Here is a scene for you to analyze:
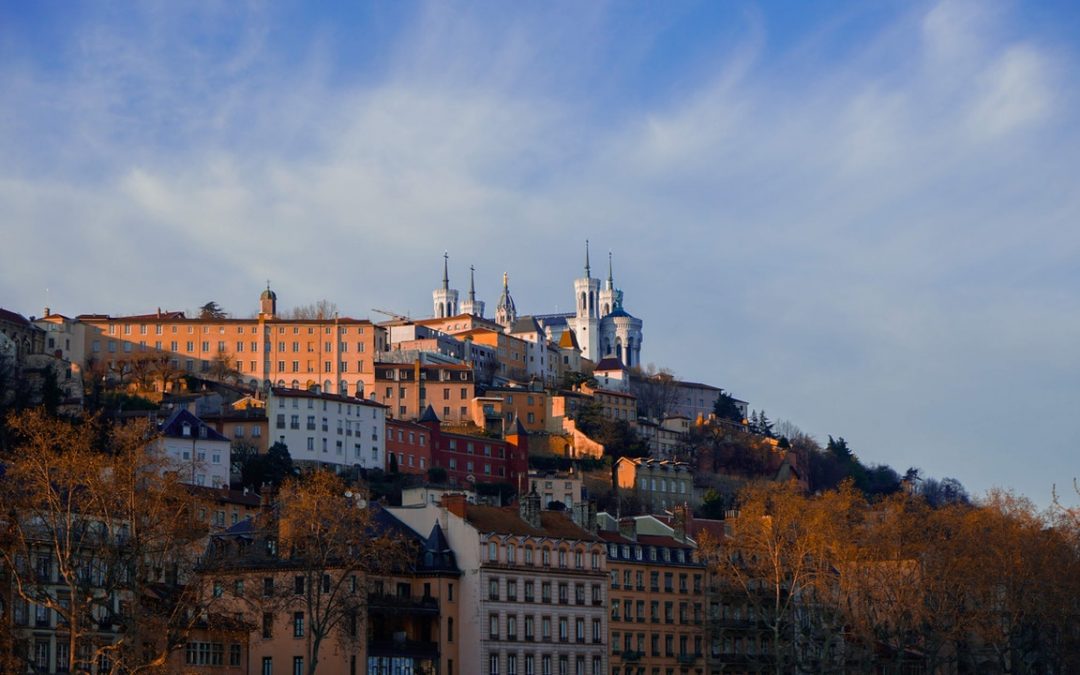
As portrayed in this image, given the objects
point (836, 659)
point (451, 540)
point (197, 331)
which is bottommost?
point (836, 659)

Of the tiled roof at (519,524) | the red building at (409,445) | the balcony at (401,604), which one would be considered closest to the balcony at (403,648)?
the balcony at (401,604)

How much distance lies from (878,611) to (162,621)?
46303 mm

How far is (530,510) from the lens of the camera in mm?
101125

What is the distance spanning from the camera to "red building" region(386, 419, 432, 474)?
541ft

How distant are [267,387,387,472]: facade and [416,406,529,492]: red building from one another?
20.9ft

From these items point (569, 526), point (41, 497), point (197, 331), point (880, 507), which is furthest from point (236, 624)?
point (197, 331)

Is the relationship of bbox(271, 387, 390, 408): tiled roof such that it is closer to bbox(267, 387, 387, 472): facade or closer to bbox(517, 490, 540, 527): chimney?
bbox(267, 387, 387, 472): facade

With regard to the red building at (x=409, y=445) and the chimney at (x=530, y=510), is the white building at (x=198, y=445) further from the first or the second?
the chimney at (x=530, y=510)

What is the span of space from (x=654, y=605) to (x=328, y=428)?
201 ft

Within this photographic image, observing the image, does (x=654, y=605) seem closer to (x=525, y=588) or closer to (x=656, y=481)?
(x=525, y=588)

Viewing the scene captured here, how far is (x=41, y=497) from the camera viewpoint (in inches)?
2657

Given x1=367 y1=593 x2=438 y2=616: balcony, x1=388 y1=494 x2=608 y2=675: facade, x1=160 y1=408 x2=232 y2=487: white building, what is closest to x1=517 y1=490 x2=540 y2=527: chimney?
x1=388 y1=494 x2=608 y2=675: facade

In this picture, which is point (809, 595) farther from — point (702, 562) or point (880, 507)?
point (880, 507)

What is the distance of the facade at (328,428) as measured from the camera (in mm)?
156750
